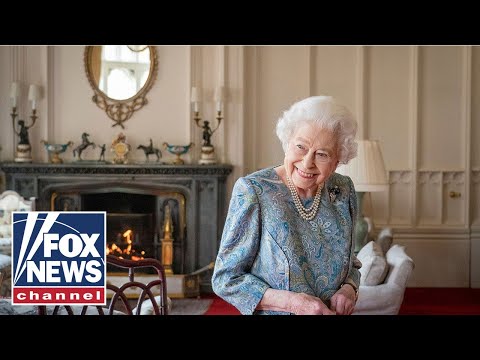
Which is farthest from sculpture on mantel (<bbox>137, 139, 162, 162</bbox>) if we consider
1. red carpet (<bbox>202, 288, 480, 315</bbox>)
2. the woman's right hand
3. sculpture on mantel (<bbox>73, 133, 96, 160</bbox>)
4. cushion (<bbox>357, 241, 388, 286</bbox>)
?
the woman's right hand

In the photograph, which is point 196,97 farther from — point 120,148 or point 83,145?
point 83,145

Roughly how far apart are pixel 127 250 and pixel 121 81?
51.9 inches

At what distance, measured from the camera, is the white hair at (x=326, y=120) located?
1553 millimetres

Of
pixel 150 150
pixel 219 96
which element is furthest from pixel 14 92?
pixel 219 96

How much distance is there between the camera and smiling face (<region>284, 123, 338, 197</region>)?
1.55 metres

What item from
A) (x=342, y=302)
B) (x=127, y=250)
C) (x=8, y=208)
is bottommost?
(x=127, y=250)

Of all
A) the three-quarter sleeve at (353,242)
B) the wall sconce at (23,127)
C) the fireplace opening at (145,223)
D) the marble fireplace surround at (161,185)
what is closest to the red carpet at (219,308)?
the marble fireplace surround at (161,185)

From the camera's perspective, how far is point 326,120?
5.09 ft

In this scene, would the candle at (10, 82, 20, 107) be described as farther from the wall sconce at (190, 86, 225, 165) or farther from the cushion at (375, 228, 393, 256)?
the cushion at (375, 228, 393, 256)

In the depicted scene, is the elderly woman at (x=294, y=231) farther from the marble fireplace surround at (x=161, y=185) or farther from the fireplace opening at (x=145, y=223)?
the fireplace opening at (x=145, y=223)

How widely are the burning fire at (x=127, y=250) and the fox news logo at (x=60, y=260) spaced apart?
3.90 meters

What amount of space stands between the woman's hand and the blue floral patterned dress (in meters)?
0.02
